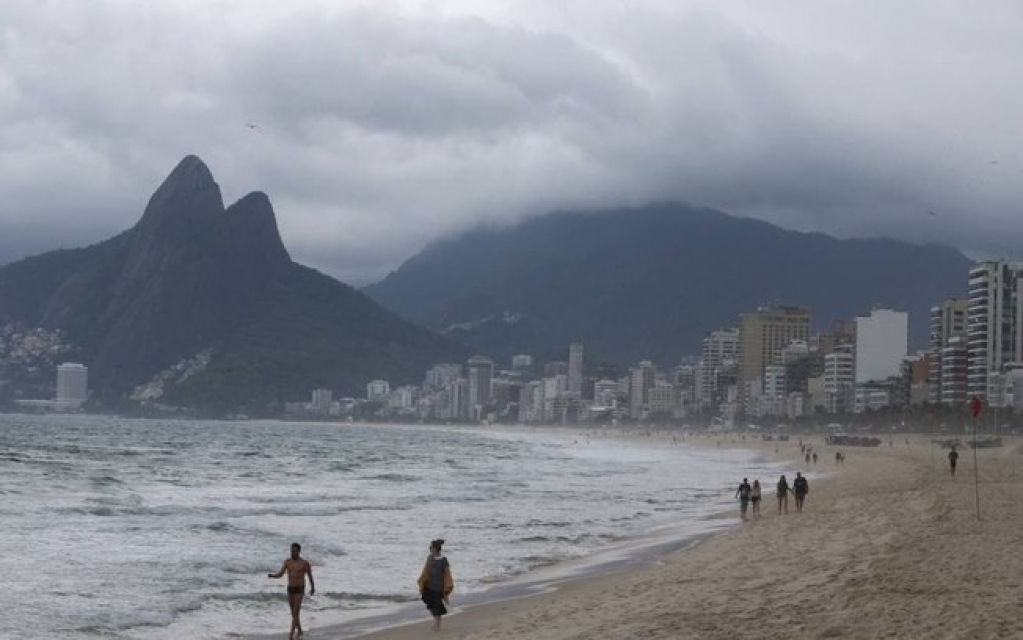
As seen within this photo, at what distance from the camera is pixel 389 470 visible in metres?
69.7

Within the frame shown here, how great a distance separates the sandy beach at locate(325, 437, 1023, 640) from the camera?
13164mm

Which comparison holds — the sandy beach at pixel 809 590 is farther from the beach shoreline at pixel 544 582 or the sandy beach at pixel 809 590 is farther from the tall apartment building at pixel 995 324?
the tall apartment building at pixel 995 324

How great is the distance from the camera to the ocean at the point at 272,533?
19.9 metres

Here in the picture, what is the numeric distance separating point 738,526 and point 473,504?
39.3 feet

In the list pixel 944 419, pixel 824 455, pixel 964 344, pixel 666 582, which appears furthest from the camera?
pixel 964 344

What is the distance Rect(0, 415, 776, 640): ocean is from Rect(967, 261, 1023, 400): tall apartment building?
Answer: 112667 millimetres

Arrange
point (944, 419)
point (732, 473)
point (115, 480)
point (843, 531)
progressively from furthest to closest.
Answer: point (944, 419), point (732, 473), point (115, 480), point (843, 531)

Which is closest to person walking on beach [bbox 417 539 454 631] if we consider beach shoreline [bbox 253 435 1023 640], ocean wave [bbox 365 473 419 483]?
beach shoreline [bbox 253 435 1023 640]

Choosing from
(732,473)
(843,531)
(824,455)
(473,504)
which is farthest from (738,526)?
(824,455)

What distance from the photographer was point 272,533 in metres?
31.6

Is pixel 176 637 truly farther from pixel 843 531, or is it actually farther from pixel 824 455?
pixel 824 455

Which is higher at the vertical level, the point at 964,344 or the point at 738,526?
the point at 964,344

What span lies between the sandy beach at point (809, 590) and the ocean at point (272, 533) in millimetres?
2023

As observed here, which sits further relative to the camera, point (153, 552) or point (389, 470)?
point (389, 470)
